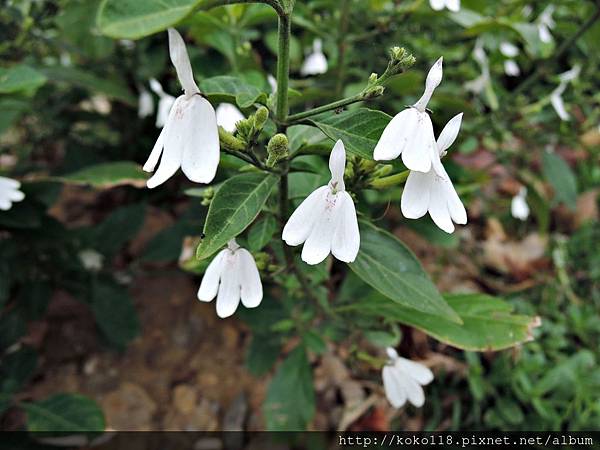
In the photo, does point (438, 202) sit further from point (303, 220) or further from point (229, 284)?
point (229, 284)

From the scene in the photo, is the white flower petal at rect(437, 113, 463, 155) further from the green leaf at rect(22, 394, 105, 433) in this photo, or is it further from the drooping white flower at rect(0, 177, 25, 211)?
the green leaf at rect(22, 394, 105, 433)

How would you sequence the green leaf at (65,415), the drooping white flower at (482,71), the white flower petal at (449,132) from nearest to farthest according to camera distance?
the white flower petal at (449,132) < the green leaf at (65,415) < the drooping white flower at (482,71)

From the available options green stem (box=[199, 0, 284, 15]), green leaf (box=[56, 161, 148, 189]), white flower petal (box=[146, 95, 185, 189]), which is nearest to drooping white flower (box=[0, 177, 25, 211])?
green leaf (box=[56, 161, 148, 189])

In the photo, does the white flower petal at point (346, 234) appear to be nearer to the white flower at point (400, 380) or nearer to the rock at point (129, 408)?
the white flower at point (400, 380)

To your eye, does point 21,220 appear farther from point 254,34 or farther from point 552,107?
point 552,107

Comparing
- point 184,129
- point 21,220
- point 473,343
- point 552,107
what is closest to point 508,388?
point 473,343

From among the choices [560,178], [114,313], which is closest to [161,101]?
[114,313]

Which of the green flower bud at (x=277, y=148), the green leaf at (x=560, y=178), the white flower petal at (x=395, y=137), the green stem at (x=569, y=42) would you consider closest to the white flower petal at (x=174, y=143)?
the green flower bud at (x=277, y=148)
